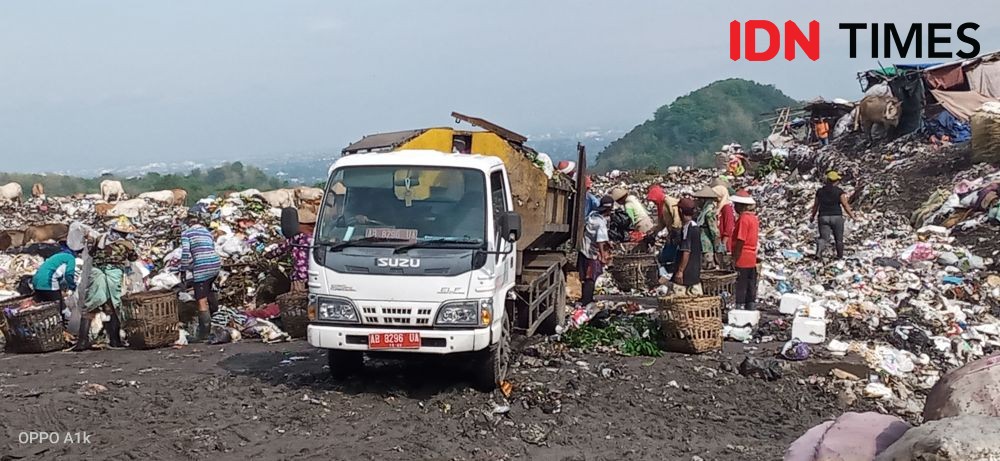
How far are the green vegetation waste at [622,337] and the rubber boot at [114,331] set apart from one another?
4891 mm

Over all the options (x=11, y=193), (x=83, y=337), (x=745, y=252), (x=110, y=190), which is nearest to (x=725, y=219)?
(x=745, y=252)

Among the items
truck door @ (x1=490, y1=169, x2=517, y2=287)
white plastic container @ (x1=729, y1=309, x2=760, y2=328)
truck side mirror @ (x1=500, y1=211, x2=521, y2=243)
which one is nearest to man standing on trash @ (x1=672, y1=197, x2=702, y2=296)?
white plastic container @ (x1=729, y1=309, x2=760, y2=328)

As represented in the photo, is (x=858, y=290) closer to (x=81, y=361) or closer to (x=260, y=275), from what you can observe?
(x=260, y=275)

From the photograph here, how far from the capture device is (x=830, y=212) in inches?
548

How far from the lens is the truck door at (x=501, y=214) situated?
733 cm

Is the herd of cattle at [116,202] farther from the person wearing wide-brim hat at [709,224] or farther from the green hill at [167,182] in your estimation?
the green hill at [167,182]

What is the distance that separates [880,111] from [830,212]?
13920 mm

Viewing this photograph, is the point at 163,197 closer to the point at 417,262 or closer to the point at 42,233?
the point at 42,233

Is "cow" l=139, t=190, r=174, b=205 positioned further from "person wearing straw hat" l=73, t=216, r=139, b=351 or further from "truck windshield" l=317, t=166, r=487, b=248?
"truck windshield" l=317, t=166, r=487, b=248

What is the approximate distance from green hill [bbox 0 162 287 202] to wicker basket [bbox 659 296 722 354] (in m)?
32.0

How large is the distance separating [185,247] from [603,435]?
18.6 feet

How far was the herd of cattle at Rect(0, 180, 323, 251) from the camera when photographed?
18906 millimetres

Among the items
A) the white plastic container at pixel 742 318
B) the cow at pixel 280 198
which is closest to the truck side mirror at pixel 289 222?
the white plastic container at pixel 742 318

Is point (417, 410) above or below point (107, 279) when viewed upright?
below
